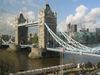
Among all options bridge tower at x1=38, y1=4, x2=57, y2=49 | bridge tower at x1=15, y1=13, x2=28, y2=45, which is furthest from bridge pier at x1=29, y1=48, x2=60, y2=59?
bridge tower at x1=15, y1=13, x2=28, y2=45

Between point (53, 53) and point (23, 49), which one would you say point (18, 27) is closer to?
point (23, 49)

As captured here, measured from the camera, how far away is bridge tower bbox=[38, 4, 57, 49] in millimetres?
44391

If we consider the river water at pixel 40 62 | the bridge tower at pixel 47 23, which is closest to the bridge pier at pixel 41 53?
the river water at pixel 40 62

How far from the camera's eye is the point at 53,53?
4156cm

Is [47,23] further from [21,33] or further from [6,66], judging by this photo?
[6,66]

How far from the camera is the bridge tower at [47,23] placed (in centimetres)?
4439

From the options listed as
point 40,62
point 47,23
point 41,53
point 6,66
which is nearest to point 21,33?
point 47,23

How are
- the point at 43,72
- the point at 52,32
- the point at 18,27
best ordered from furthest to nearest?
1. the point at 18,27
2. the point at 52,32
3. the point at 43,72

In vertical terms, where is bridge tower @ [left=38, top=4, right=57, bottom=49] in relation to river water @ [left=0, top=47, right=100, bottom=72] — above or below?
above

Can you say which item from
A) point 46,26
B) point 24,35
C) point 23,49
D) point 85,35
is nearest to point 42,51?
point 46,26

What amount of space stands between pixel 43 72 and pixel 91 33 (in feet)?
213

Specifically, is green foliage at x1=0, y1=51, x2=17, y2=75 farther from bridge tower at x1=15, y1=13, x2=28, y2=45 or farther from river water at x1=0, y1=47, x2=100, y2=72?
bridge tower at x1=15, y1=13, x2=28, y2=45

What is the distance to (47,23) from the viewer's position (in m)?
44.6

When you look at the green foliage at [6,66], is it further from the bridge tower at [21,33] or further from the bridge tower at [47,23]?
the bridge tower at [21,33]
